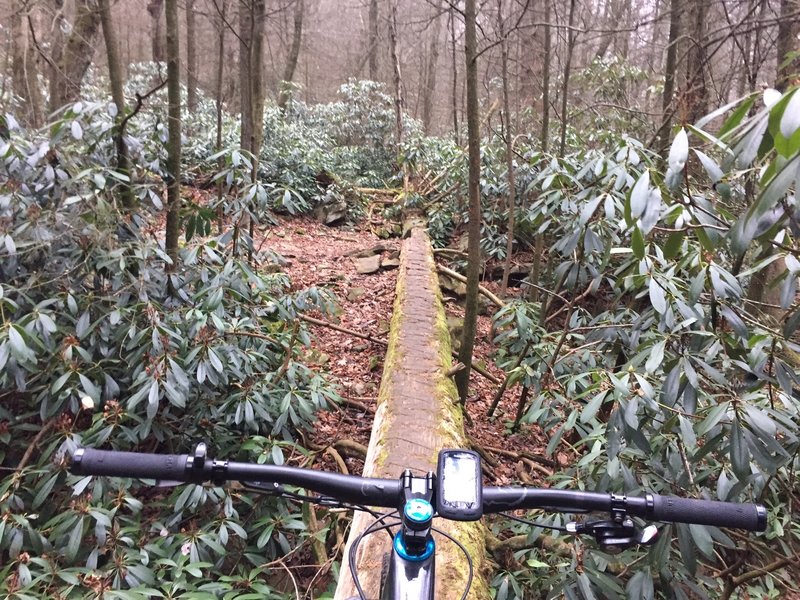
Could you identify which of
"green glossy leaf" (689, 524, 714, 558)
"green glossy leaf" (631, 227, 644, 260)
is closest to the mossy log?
"green glossy leaf" (689, 524, 714, 558)

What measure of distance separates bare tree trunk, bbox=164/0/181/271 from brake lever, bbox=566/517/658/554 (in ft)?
10.3

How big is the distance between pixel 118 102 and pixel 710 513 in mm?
3988

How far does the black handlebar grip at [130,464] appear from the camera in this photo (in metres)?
1.11

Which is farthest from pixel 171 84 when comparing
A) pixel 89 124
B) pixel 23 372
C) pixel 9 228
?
pixel 23 372

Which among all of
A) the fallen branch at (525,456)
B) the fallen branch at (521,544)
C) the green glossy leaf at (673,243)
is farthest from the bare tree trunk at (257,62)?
the green glossy leaf at (673,243)

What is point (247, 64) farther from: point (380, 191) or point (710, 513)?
point (710, 513)

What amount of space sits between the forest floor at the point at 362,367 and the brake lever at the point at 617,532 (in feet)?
8.37

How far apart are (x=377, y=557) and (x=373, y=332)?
396 cm

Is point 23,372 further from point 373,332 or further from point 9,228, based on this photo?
point 373,332

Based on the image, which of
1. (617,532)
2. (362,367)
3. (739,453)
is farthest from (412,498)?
(362,367)

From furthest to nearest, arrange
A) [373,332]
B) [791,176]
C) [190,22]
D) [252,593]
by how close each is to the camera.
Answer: [190,22], [373,332], [252,593], [791,176]

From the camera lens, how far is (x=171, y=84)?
3.50 m

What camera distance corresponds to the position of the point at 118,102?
11.4 ft

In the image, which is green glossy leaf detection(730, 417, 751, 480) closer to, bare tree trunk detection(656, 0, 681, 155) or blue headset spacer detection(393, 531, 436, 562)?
blue headset spacer detection(393, 531, 436, 562)
